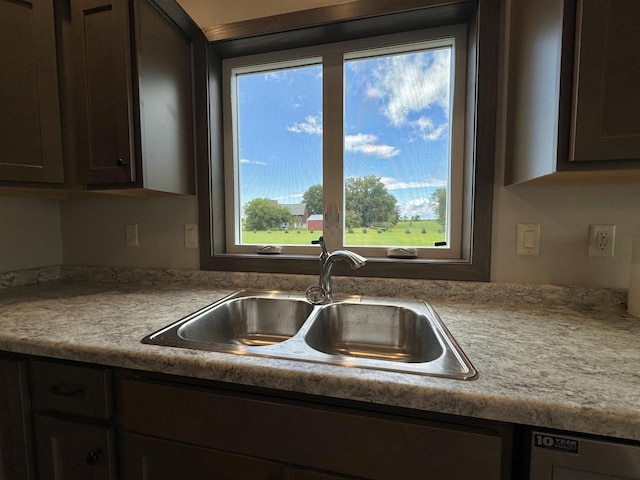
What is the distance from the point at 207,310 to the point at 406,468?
759 mm

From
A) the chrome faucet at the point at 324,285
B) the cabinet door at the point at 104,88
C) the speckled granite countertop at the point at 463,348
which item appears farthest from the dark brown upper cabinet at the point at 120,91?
the chrome faucet at the point at 324,285

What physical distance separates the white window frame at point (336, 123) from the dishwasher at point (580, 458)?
817 mm

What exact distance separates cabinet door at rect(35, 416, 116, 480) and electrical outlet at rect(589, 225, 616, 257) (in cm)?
160

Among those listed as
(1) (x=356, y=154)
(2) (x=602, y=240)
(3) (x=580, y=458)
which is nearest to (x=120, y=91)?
(1) (x=356, y=154)

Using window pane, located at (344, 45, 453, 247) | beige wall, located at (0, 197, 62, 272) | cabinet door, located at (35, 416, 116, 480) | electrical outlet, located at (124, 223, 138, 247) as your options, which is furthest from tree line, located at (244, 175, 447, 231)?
beige wall, located at (0, 197, 62, 272)

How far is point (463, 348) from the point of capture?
28.0 inches

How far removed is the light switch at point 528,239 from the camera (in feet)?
3.51

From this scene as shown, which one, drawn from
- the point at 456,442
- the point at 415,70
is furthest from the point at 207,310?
the point at 415,70

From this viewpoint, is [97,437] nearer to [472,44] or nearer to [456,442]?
[456,442]

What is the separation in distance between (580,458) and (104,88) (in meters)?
1.67

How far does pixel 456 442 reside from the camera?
54 centimetres

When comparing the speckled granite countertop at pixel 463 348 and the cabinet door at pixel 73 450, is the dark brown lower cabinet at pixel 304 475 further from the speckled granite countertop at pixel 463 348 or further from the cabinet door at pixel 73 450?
the cabinet door at pixel 73 450

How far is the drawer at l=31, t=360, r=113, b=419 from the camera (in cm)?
74

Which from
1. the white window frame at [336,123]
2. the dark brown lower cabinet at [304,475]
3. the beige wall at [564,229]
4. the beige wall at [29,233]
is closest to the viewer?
the dark brown lower cabinet at [304,475]
